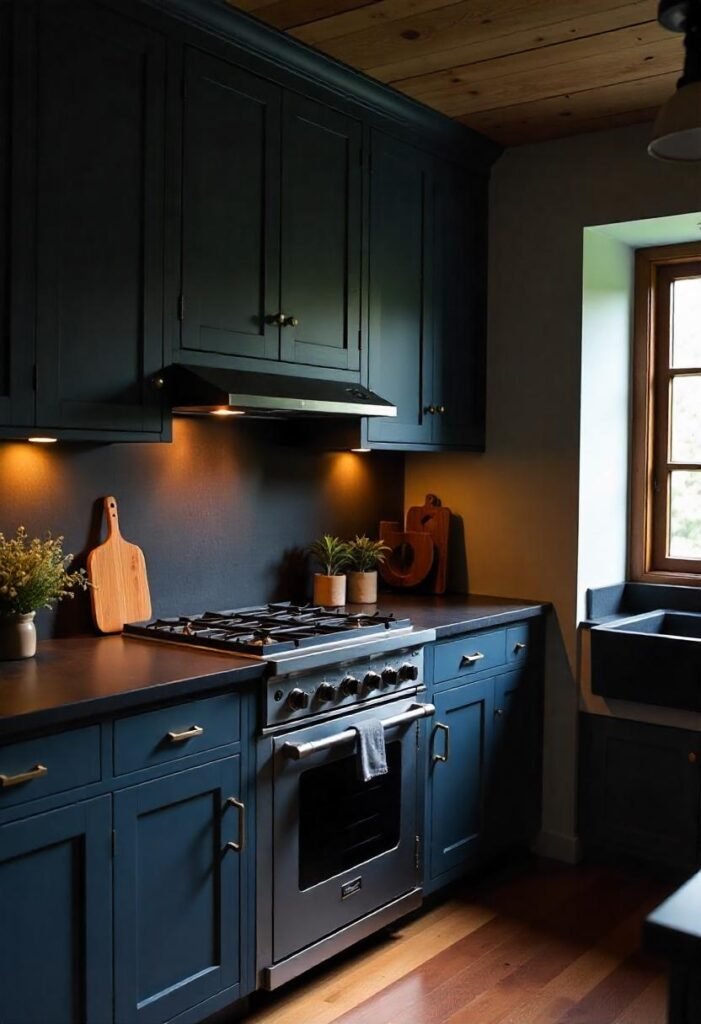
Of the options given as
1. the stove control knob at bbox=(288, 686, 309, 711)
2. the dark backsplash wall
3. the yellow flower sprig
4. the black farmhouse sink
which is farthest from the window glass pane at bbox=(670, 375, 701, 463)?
the yellow flower sprig

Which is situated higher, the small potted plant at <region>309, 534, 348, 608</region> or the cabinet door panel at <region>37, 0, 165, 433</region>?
the cabinet door panel at <region>37, 0, 165, 433</region>

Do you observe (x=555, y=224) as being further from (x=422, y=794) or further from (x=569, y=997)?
(x=569, y=997)

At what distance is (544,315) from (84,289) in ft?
6.39

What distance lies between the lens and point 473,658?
3451mm

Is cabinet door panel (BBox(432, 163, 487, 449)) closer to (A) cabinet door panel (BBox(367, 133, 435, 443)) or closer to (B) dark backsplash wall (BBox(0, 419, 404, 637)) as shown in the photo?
(A) cabinet door panel (BBox(367, 133, 435, 443))

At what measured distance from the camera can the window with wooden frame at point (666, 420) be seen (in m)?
4.01

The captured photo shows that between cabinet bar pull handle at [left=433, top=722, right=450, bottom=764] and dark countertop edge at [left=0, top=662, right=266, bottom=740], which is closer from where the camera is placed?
dark countertop edge at [left=0, top=662, right=266, bottom=740]

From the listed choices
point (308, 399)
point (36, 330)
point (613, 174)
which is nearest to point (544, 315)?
point (613, 174)

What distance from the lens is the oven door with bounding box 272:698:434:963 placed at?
2.71 meters

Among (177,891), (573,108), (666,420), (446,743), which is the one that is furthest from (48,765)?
(666,420)

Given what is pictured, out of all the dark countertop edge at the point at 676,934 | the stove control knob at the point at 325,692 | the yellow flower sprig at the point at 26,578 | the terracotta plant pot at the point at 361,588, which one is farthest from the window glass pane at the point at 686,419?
the dark countertop edge at the point at 676,934

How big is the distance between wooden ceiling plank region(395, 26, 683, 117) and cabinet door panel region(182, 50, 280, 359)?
0.64 metres

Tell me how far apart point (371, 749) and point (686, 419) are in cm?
195

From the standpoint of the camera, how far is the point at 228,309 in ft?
9.61
